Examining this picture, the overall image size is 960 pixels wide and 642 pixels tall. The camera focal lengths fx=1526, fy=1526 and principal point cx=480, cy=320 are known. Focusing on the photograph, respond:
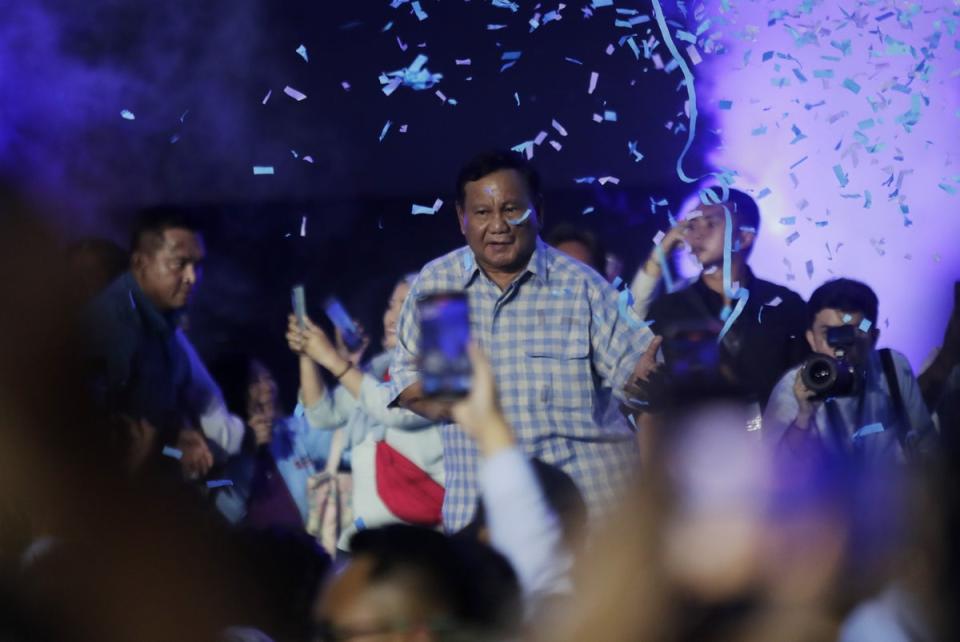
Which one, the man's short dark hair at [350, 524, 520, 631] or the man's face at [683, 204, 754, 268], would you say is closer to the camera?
the man's short dark hair at [350, 524, 520, 631]

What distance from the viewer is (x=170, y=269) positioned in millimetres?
4016

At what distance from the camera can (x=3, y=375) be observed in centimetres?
303

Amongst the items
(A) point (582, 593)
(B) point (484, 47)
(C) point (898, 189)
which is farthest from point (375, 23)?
(A) point (582, 593)

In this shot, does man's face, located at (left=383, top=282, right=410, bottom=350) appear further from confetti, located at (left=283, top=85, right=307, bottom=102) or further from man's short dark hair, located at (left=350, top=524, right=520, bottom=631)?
man's short dark hair, located at (left=350, top=524, right=520, bottom=631)

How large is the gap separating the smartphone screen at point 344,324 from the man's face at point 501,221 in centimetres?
130

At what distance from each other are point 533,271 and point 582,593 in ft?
5.57

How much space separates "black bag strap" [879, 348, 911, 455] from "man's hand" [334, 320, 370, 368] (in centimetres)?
161

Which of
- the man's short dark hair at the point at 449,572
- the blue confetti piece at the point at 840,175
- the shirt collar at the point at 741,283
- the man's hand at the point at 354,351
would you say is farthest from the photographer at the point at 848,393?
the man's short dark hair at the point at 449,572

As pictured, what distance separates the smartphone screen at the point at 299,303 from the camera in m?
4.84

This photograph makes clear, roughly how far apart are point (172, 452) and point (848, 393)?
171cm

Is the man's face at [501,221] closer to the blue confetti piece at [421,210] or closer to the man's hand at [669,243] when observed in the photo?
the man's hand at [669,243]

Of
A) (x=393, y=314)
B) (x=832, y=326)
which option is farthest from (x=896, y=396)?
(x=393, y=314)

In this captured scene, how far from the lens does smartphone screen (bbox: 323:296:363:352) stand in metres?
4.84

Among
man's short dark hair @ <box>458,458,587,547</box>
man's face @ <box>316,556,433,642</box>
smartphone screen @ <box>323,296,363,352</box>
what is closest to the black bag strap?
man's short dark hair @ <box>458,458,587,547</box>
